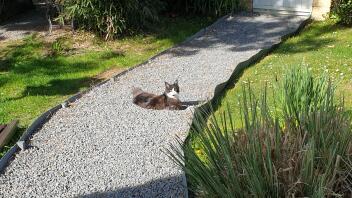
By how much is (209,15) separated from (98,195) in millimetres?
8935

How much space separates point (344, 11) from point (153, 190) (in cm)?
845

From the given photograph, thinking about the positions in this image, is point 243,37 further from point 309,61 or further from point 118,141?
point 118,141

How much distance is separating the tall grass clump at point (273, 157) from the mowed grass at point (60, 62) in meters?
3.56

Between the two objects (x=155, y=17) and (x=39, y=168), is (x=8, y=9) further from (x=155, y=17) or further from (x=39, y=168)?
(x=39, y=168)

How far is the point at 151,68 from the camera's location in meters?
8.50

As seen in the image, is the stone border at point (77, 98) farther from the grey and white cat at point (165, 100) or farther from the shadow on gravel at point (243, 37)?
the grey and white cat at point (165, 100)

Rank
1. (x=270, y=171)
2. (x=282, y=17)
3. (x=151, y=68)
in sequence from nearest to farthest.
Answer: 1. (x=270, y=171)
2. (x=151, y=68)
3. (x=282, y=17)

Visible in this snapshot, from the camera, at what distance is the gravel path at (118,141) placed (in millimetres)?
4543

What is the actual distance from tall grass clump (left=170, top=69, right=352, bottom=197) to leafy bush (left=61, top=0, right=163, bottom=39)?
7.10 metres

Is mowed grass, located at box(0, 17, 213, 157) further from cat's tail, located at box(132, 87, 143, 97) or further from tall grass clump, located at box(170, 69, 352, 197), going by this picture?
tall grass clump, located at box(170, 69, 352, 197)

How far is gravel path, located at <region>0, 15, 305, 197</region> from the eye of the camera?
4.54m

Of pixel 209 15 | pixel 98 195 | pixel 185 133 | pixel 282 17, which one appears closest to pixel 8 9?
pixel 209 15

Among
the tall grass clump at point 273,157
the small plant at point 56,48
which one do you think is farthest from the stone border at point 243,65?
the small plant at point 56,48

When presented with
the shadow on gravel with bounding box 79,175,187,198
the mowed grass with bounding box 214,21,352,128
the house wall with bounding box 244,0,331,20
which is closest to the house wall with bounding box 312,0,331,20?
the house wall with bounding box 244,0,331,20
